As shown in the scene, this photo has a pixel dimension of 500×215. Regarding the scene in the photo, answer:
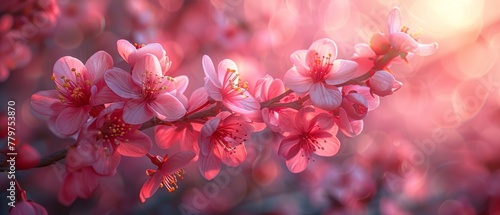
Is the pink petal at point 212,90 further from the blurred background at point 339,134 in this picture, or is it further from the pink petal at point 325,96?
the blurred background at point 339,134

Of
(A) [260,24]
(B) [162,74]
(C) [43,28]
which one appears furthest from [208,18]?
(B) [162,74]

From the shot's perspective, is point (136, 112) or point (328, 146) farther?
point (328, 146)

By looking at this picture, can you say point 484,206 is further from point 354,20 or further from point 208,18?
point 208,18

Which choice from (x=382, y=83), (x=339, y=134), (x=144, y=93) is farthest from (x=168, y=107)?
(x=339, y=134)

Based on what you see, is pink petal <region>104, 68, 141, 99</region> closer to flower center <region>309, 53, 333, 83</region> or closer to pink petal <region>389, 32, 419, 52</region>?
flower center <region>309, 53, 333, 83</region>

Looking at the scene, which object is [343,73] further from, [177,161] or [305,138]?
[177,161]

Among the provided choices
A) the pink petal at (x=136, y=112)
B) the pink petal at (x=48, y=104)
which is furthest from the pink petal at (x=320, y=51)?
the pink petal at (x=48, y=104)
